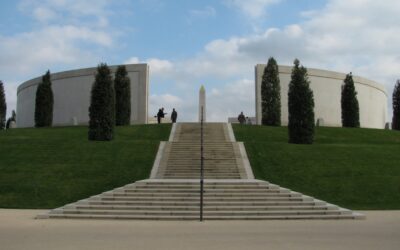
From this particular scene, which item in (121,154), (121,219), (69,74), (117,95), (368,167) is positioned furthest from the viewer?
(69,74)

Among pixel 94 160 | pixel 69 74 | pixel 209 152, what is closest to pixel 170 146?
pixel 209 152

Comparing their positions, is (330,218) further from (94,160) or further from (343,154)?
(94,160)

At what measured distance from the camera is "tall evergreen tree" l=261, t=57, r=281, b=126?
1348 inches

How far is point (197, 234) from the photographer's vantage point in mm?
10656

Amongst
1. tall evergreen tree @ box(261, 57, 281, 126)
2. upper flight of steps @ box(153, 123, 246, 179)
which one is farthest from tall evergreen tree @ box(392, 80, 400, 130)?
upper flight of steps @ box(153, 123, 246, 179)

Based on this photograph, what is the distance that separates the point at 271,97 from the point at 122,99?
412 inches

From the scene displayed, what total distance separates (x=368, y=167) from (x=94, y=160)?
1158cm

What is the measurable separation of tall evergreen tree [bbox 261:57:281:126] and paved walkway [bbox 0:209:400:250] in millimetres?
20457

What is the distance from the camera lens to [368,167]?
67.3 ft

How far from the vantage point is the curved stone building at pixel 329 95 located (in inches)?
1615

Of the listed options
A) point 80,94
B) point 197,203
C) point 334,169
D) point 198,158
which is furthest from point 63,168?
point 80,94

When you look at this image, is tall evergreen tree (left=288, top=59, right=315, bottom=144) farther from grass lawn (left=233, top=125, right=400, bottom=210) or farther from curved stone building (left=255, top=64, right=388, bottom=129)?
curved stone building (left=255, top=64, right=388, bottom=129)

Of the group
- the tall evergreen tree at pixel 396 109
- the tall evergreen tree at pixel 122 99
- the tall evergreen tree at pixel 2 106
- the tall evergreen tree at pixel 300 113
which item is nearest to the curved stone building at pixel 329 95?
the tall evergreen tree at pixel 396 109

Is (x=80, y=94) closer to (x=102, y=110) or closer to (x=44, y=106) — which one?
(x=44, y=106)
